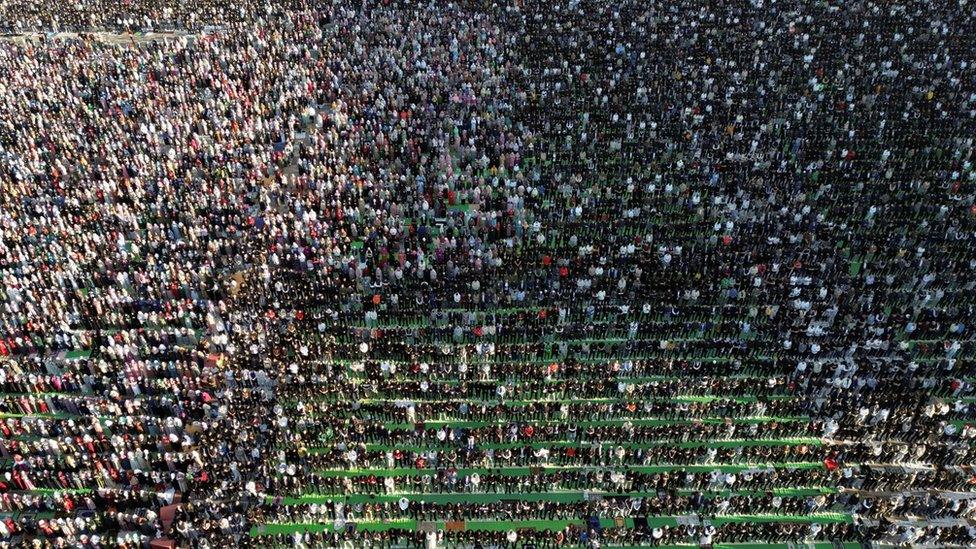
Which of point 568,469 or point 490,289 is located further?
point 490,289

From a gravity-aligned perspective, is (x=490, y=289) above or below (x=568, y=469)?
above

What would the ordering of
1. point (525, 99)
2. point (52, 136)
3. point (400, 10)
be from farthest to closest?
point (400, 10) < point (525, 99) < point (52, 136)

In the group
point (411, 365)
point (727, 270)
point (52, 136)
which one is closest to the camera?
point (411, 365)

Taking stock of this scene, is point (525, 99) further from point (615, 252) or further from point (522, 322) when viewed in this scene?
point (522, 322)

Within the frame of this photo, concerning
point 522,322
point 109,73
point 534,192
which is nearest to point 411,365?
point 522,322

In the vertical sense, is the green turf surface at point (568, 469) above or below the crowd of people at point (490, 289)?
below

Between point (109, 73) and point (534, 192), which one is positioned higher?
point (109, 73)

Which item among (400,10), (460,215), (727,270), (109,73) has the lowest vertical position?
(727,270)

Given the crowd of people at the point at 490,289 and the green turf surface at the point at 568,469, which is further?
the green turf surface at the point at 568,469
